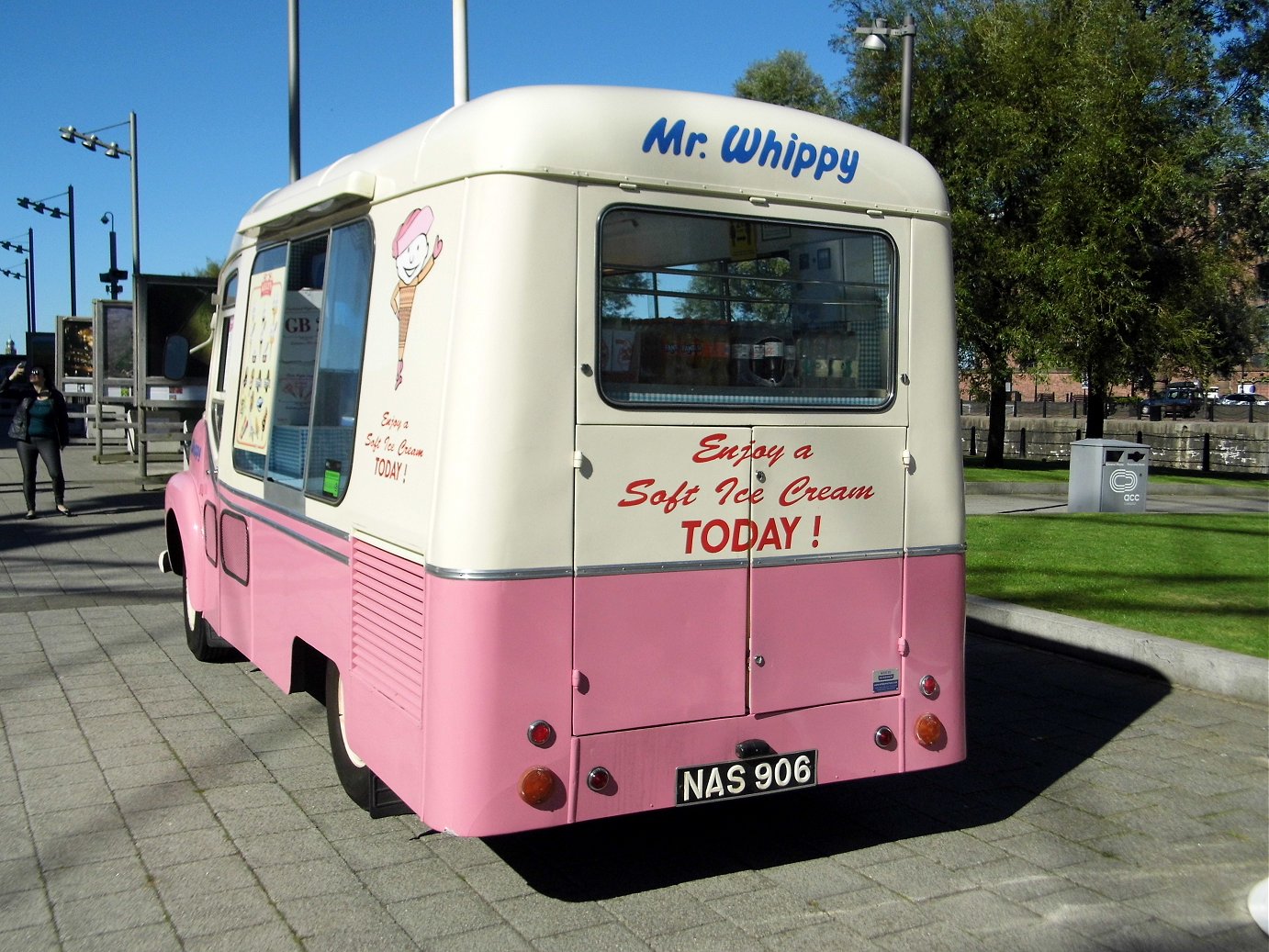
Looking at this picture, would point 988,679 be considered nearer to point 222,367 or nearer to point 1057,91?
point 222,367

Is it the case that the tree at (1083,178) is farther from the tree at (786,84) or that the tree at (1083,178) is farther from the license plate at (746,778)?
the license plate at (746,778)

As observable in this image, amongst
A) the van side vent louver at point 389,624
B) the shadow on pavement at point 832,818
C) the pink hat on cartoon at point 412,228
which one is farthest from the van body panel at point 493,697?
the pink hat on cartoon at point 412,228

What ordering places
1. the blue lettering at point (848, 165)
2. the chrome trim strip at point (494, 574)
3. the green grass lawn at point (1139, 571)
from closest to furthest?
the chrome trim strip at point (494, 574)
the blue lettering at point (848, 165)
the green grass lawn at point (1139, 571)

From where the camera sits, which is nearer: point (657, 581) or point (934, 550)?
point (657, 581)

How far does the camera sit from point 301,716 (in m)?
6.63

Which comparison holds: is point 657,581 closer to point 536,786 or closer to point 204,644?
point 536,786

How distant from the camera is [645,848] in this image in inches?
195

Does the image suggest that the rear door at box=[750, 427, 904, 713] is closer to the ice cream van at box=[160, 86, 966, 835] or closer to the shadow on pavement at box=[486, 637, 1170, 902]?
the ice cream van at box=[160, 86, 966, 835]

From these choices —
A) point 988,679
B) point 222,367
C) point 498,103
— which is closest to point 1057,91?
point 988,679

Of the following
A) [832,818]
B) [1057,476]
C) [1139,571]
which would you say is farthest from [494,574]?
[1057,476]

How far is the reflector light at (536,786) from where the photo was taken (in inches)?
160

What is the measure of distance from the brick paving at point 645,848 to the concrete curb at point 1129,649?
152mm

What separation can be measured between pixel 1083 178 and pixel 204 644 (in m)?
19.1

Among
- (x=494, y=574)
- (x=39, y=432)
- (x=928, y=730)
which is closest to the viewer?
(x=494, y=574)
